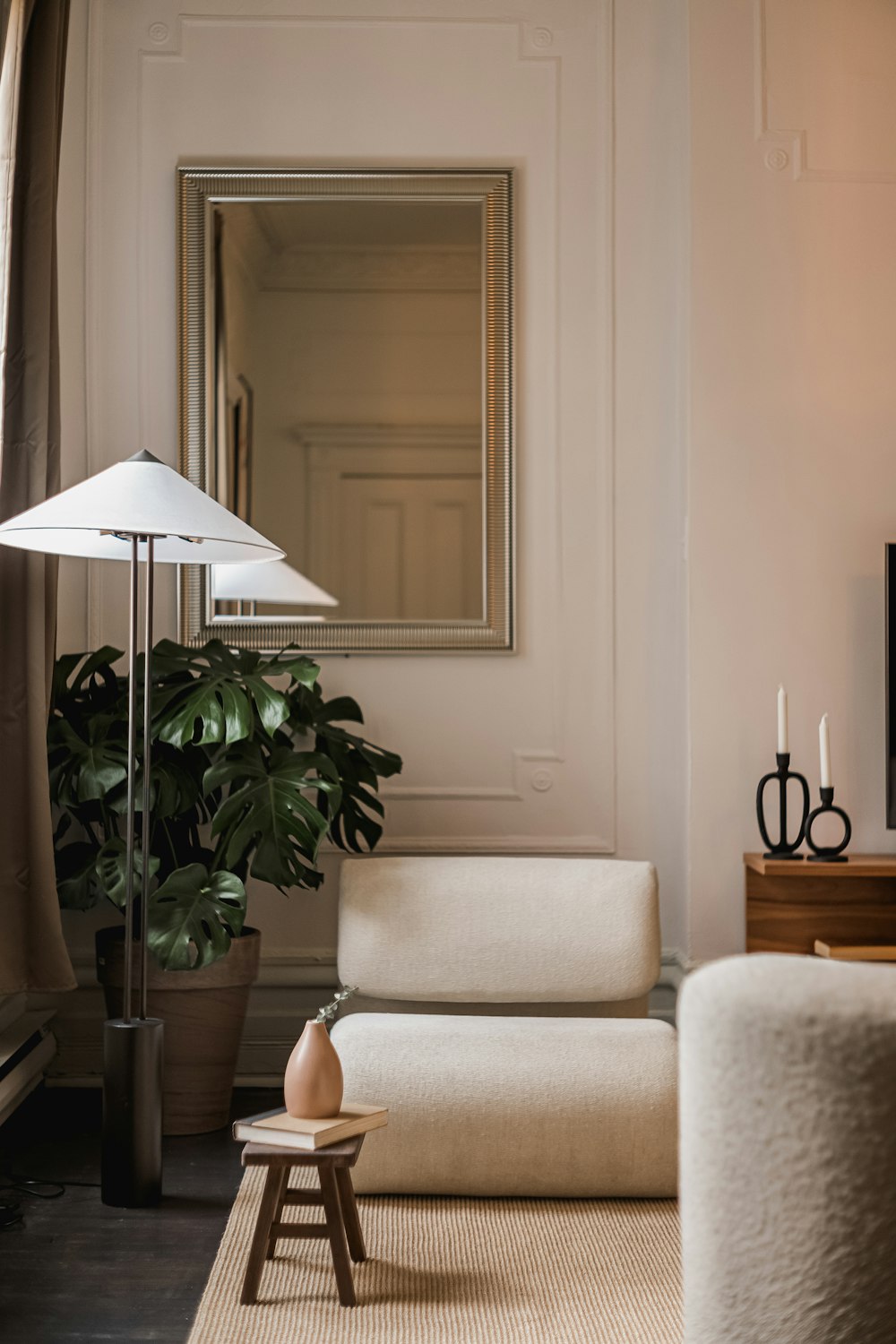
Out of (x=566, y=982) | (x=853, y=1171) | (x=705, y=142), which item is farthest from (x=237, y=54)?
(x=853, y=1171)

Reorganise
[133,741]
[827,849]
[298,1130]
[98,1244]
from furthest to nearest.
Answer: [827,849], [133,741], [98,1244], [298,1130]

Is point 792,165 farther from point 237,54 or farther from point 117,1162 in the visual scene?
point 117,1162

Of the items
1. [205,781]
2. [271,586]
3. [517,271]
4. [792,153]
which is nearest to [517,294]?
[517,271]

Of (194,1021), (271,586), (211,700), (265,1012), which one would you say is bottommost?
(265,1012)

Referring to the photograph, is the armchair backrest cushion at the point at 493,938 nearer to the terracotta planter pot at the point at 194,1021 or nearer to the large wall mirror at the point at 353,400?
the terracotta planter pot at the point at 194,1021

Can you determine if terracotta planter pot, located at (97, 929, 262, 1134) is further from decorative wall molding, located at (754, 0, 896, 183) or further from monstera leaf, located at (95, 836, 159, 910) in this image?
decorative wall molding, located at (754, 0, 896, 183)

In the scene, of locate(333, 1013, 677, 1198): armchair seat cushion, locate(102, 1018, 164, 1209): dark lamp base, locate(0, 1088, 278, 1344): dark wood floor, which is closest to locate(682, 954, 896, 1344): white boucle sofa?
locate(0, 1088, 278, 1344): dark wood floor

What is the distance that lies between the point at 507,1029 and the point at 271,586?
1.51 meters

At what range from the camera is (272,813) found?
2820 mm

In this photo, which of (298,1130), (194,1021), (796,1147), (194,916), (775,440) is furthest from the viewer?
(775,440)

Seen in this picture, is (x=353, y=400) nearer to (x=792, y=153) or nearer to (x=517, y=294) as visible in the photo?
(x=517, y=294)

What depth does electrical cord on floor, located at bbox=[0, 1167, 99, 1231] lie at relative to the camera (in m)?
2.49

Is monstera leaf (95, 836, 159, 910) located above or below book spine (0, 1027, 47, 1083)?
above

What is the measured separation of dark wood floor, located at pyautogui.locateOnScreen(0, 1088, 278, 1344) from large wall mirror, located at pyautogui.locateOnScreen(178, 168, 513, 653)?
1414 millimetres
